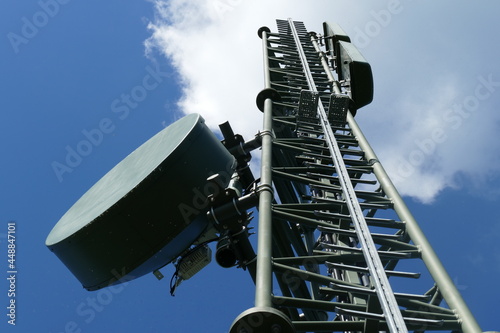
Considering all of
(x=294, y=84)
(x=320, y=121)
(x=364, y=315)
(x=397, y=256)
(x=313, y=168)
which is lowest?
(x=364, y=315)

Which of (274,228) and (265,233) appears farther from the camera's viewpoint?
(274,228)

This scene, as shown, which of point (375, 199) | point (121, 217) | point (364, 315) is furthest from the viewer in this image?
point (121, 217)

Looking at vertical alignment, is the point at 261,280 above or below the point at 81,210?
below

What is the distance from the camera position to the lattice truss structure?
15.0 ft

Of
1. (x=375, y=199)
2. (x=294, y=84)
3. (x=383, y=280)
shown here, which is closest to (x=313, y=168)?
(x=375, y=199)

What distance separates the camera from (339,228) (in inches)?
253

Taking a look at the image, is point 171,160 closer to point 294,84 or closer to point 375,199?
point 375,199

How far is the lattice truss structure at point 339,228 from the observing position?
458cm

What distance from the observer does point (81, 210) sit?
9.45 m

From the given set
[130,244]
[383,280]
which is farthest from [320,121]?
[383,280]

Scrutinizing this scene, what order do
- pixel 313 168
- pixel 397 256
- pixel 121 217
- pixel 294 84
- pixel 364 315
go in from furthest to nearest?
pixel 294 84 → pixel 313 168 → pixel 121 217 → pixel 397 256 → pixel 364 315

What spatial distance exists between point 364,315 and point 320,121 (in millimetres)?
5398

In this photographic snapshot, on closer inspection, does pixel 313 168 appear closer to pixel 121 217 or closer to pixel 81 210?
pixel 121 217

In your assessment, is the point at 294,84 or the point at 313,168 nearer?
the point at 313,168
